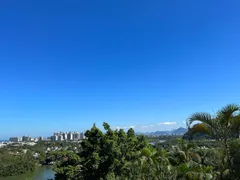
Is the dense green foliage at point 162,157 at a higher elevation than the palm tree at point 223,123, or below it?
below

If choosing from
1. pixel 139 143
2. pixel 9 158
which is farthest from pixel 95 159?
pixel 9 158

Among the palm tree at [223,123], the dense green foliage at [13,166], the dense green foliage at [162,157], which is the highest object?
the palm tree at [223,123]

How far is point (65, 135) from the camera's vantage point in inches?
6043

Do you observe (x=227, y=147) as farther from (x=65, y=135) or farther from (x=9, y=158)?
(x=65, y=135)

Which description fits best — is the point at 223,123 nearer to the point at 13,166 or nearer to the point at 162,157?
the point at 162,157

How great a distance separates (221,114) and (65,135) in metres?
158

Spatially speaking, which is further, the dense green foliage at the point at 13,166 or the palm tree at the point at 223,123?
the dense green foliage at the point at 13,166

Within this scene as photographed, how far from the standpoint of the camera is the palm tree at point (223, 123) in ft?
12.3

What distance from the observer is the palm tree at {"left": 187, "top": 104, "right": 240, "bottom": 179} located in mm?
3736

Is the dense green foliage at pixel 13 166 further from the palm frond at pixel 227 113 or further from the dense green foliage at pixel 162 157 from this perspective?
the palm frond at pixel 227 113

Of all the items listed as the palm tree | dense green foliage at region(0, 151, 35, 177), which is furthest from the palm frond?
dense green foliage at region(0, 151, 35, 177)

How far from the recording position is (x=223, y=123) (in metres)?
3.79

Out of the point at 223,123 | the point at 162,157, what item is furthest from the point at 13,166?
the point at 223,123

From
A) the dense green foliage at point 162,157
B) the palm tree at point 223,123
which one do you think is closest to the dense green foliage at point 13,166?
the dense green foliage at point 162,157
